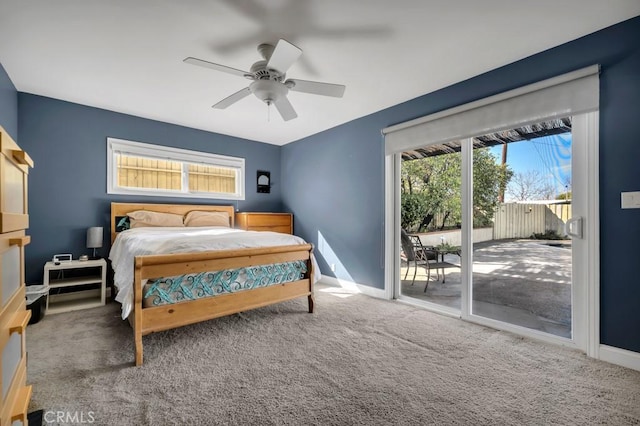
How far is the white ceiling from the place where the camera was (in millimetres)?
1867

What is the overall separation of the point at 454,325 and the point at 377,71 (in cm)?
251

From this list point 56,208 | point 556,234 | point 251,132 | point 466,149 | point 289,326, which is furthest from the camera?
point 251,132

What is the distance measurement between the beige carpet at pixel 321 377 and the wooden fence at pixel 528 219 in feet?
3.12

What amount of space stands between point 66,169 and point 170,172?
3.84ft

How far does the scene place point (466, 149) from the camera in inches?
112

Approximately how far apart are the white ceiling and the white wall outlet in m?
1.21

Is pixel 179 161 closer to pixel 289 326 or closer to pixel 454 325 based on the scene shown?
pixel 289 326

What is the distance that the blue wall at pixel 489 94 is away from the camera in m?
1.95

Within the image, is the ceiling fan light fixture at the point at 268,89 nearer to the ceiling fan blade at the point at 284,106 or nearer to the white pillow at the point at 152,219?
the ceiling fan blade at the point at 284,106

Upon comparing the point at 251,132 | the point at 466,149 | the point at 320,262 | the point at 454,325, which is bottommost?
the point at 454,325

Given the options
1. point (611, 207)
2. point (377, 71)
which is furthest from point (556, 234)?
point (377, 71)

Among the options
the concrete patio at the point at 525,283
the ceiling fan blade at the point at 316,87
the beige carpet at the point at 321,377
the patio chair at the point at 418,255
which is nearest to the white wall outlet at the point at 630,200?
the concrete patio at the point at 525,283

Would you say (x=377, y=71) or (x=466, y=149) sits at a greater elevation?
(x=377, y=71)

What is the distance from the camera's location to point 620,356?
1.96 metres
